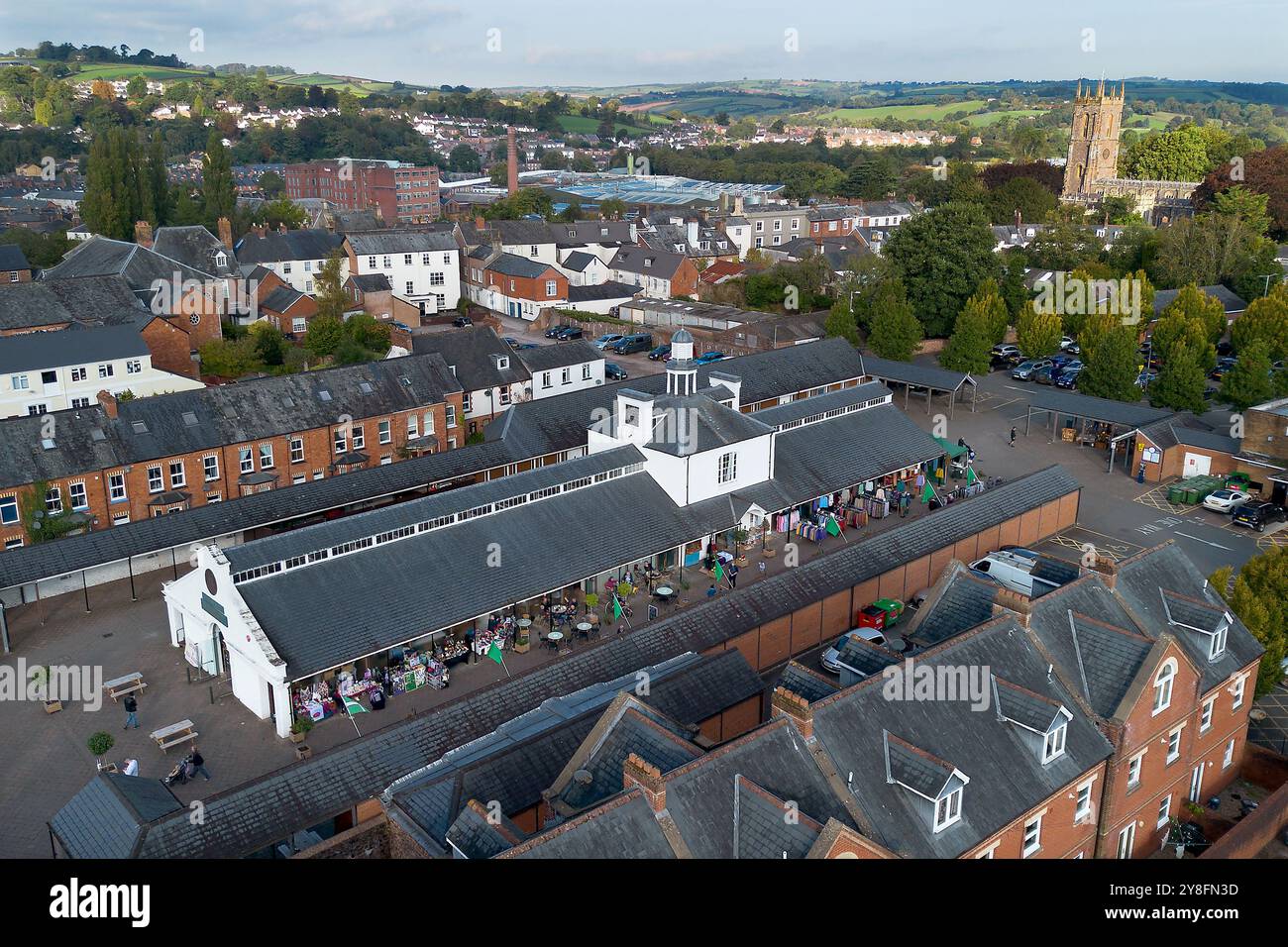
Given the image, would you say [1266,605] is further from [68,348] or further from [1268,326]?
[68,348]

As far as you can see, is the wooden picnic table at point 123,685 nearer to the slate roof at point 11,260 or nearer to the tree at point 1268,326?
the tree at point 1268,326

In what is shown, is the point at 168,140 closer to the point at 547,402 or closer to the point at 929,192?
the point at 929,192

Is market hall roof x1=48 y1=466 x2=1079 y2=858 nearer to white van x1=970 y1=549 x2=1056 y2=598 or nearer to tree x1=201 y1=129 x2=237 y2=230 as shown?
white van x1=970 y1=549 x2=1056 y2=598

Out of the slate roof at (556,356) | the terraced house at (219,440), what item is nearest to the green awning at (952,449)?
the slate roof at (556,356)

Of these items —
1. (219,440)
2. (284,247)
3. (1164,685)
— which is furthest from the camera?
(284,247)

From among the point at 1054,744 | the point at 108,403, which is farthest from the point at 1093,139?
the point at 1054,744

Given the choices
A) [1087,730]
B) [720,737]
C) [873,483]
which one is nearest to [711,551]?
[873,483]
